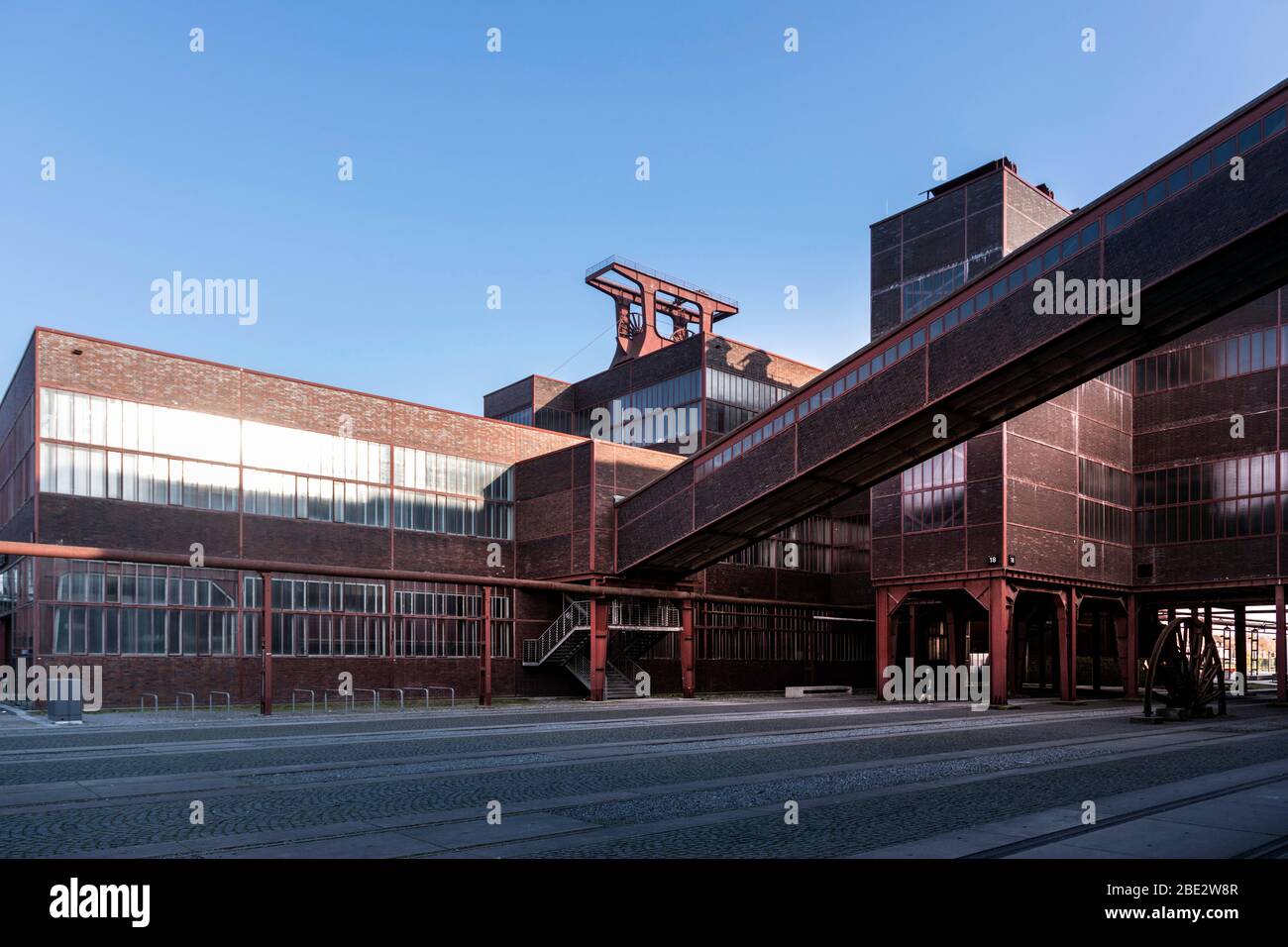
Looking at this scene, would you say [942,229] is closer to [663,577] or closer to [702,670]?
Answer: [663,577]

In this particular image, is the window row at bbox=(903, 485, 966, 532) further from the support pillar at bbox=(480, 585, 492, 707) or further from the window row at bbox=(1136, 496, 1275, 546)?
the support pillar at bbox=(480, 585, 492, 707)

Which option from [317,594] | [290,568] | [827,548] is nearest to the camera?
[290,568]

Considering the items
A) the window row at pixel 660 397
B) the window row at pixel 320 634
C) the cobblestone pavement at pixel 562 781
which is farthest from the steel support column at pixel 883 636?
the window row at pixel 320 634

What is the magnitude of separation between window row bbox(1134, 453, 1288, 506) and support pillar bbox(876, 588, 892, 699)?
1123cm

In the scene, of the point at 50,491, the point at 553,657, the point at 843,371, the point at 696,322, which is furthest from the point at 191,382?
the point at 696,322

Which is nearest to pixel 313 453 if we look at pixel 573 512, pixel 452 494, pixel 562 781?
pixel 452 494

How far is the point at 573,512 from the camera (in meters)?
41.6

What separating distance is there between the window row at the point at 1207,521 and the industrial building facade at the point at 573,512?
4.2 inches

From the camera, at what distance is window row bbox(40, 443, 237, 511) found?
3275cm

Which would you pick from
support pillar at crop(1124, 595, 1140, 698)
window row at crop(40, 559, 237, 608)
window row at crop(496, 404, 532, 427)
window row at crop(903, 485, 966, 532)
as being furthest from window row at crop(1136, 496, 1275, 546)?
window row at crop(496, 404, 532, 427)

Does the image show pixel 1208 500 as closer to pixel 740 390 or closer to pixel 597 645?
pixel 740 390

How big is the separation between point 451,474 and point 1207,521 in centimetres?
2940

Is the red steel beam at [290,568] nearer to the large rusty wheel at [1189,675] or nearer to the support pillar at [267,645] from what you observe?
the support pillar at [267,645]

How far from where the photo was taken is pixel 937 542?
38781 mm
